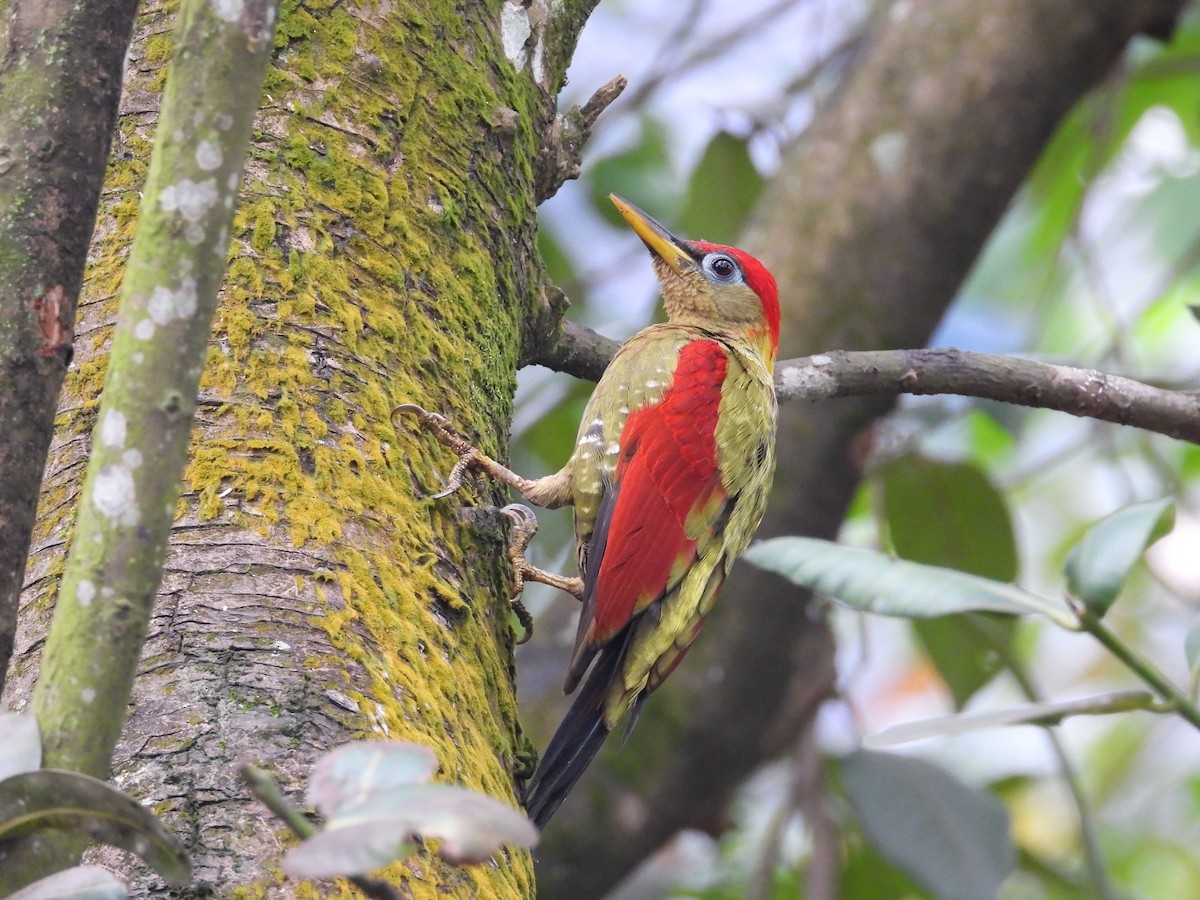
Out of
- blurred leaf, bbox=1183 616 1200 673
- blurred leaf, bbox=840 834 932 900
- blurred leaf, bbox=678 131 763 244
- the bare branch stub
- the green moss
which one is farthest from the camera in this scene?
blurred leaf, bbox=678 131 763 244

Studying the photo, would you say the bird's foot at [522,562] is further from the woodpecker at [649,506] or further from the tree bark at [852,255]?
the tree bark at [852,255]

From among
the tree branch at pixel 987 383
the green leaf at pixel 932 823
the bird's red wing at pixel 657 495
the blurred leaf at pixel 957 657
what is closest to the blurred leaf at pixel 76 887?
the bird's red wing at pixel 657 495

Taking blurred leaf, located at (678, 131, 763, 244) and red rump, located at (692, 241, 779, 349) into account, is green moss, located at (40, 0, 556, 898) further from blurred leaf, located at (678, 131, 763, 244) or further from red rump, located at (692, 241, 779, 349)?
blurred leaf, located at (678, 131, 763, 244)

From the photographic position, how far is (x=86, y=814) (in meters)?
1.12

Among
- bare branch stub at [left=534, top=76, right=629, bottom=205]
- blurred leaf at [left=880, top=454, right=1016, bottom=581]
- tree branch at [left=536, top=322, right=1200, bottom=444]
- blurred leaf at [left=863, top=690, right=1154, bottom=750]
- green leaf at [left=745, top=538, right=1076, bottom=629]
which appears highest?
bare branch stub at [left=534, top=76, right=629, bottom=205]

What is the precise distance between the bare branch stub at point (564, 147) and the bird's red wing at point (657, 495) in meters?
0.58

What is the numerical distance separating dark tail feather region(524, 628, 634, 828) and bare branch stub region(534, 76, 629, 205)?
93 centimetres

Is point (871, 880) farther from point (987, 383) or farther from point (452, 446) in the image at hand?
point (452, 446)

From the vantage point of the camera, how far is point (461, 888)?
156 cm

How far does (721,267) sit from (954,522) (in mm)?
1053

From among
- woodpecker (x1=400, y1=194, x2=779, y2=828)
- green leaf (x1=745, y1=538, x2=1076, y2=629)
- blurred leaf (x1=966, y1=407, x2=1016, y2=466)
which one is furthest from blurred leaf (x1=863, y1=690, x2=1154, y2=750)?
blurred leaf (x1=966, y1=407, x2=1016, y2=466)

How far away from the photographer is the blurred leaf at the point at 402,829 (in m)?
0.97

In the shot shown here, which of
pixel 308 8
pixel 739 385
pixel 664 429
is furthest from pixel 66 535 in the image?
pixel 739 385

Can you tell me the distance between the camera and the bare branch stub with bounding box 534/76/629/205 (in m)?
2.61
